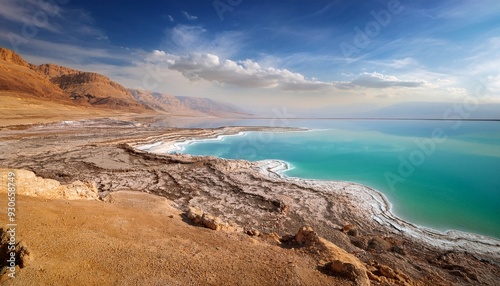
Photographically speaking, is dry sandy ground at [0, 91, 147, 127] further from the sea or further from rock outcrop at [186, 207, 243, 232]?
rock outcrop at [186, 207, 243, 232]

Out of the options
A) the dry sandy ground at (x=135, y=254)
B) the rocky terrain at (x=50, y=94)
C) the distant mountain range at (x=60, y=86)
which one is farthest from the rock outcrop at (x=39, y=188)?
the distant mountain range at (x=60, y=86)

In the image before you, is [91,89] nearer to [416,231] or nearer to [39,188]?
[39,188]

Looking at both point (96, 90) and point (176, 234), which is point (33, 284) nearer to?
point (176, 234)

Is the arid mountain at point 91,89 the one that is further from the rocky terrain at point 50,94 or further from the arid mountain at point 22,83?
the arid mountain at point 22,83

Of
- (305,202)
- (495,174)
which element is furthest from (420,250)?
(495,174)

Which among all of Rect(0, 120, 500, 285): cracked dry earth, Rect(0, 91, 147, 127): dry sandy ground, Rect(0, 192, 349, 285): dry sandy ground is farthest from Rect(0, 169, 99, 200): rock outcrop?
Rect(0, 91, 147, 127): dry sandy ground

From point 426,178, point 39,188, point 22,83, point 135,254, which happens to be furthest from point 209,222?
point 22,83

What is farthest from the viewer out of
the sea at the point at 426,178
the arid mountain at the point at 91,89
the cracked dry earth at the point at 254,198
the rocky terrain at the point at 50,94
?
the arid mountain at the point at 91,89
